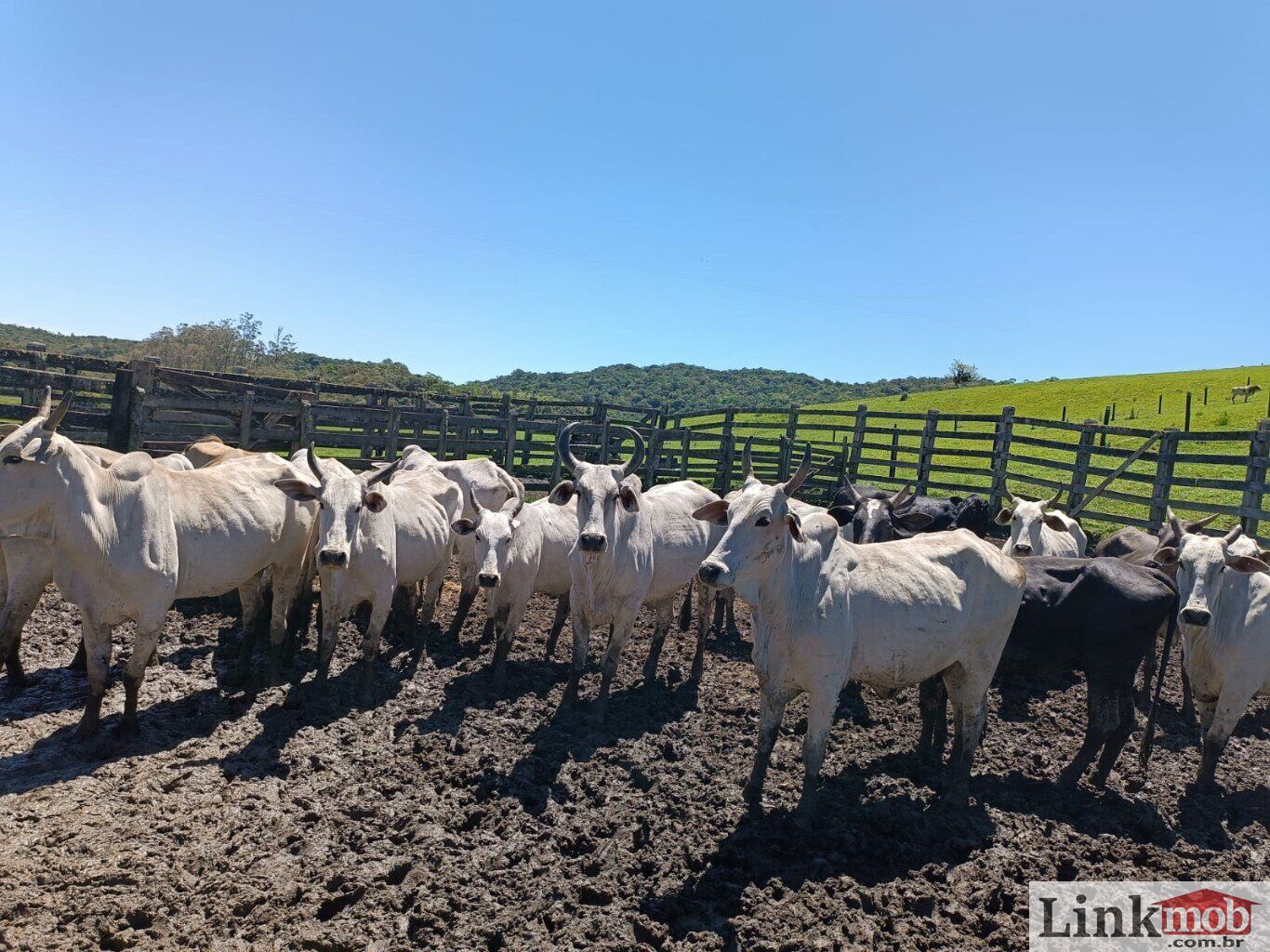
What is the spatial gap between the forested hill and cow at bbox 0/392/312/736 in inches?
3216

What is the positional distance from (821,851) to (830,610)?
1.42 meters

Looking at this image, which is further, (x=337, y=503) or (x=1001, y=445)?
(x=1001, y=445)

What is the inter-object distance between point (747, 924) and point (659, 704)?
3.13 m

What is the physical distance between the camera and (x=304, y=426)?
1377cm

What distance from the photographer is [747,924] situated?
4.03m

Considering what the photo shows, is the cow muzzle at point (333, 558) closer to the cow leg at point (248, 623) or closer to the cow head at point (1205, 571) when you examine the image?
the cow leg at point (248, 623)

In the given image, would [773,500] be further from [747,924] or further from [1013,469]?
[1013,469]

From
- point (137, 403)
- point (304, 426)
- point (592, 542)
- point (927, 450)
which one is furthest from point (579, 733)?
point (927, 450)

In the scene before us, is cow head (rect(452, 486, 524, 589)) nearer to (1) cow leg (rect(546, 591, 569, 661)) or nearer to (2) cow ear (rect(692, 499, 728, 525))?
(1) cow leg (rect(546, 591, 569, 661))

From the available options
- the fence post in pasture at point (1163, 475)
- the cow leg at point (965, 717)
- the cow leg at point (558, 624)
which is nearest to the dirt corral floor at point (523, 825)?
the cow leg at point (965, 717)

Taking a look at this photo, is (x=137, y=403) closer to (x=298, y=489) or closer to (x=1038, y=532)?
(x=298, y=489)

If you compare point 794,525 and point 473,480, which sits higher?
point 794,525

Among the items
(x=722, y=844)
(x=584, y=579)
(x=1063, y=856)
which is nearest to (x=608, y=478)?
(x=584, y=579)

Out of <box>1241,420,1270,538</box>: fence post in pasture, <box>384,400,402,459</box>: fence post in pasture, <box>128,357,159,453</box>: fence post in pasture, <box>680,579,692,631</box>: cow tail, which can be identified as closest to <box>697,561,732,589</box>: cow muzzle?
<box>680,579,692,631</box>: cow tail
